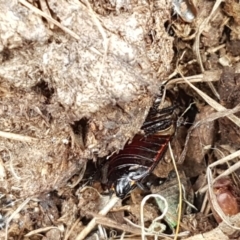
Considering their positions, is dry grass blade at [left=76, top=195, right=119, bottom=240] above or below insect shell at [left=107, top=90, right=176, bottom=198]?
below

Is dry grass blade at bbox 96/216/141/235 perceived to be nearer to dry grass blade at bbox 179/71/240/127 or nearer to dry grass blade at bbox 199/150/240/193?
dry grass blade at bbox 199/150/240/193

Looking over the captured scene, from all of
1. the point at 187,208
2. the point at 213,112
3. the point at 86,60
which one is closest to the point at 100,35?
the point at 86,60

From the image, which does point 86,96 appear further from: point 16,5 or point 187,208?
point 187,208

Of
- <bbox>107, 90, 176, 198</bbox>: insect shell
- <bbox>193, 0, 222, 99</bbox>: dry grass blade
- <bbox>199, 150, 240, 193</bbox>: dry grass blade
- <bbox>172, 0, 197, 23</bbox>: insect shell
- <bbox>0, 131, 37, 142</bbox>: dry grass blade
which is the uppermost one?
<bbox>172, 0, 197, 23</bbox>: insect shell

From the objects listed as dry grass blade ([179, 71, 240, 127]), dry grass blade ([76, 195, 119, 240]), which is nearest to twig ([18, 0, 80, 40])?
dry grass blade ([179, 71, 240, 127])

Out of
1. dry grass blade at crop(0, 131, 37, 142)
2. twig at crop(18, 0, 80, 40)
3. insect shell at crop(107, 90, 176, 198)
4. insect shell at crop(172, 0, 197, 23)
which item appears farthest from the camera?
insect shell at crop(107, 90, 176, 198)

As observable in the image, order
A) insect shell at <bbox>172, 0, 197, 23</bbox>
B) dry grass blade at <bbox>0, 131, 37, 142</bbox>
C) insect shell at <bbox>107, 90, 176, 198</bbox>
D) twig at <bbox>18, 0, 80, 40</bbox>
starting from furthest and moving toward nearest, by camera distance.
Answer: insect shell at <bbox>107, 90, 176, 198</bbox> → insect shell at <bbox>172, 0, 197, 23</bbox> → dry grass blade at <bbox>0, 131, 37, 142</bbox> → twig at <bbox>18, 0, 80, 40</bbox>

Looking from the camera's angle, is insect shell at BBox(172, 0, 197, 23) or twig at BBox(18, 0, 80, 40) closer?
twig at BBox(18, 0, 80, 40)
